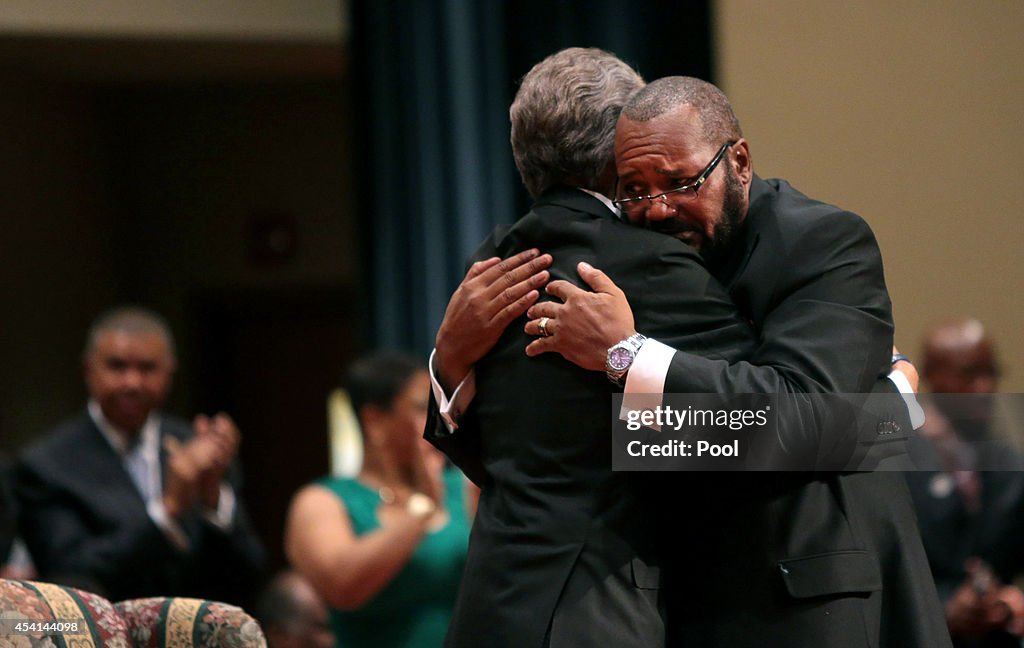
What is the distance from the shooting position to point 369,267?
206 inches

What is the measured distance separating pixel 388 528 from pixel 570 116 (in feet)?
4.95

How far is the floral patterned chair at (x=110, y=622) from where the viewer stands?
210cm

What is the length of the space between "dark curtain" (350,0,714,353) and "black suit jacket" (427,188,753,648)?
3.03m

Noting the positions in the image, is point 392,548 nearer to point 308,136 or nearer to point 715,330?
point 715,330

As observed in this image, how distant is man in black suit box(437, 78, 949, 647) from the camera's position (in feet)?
6.09

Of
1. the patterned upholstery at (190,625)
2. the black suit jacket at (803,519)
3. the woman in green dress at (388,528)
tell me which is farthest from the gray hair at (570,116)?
the woman in green dress at (388,528)

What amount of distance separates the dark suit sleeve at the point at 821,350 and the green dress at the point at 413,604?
5.00 feet

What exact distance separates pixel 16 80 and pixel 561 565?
5180 millimetres

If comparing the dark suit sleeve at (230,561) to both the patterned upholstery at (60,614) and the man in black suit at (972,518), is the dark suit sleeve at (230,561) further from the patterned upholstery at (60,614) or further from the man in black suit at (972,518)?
the man in black suit at (972,518)

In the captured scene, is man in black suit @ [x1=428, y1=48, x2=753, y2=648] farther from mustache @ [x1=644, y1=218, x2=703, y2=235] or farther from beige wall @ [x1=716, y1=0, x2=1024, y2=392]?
beige wall @ [x1=716, y1=0, x2=1024, y2=392]

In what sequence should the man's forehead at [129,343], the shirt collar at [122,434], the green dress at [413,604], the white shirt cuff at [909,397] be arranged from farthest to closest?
the man's forehead at [129,343] → the shirt collar at [122,434] → the green dress at [413,604] → the white shirt cuff at [909,397]

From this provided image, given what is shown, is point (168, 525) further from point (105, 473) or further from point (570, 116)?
point (570, 116)

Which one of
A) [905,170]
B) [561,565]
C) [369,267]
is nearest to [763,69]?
[905,170]

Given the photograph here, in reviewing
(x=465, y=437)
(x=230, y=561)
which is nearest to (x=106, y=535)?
(x=230, y=561)
